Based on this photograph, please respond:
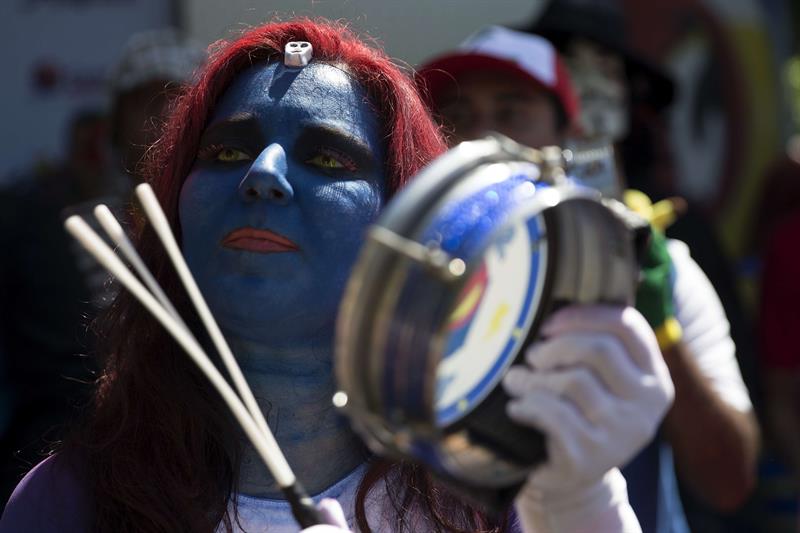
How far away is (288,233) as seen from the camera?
5.16 feet

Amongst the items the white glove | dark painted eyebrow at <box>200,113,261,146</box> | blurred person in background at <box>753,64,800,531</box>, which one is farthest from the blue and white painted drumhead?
blurred person in background at <box>753,64,800,531</box>

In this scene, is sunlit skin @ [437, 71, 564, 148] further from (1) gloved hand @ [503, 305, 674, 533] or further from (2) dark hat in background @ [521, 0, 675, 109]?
(1) gloved hand @ [503, 305, 674, 533]

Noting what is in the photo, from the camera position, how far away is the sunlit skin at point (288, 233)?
1573 millimetres

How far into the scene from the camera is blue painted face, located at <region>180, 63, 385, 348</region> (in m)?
1.57

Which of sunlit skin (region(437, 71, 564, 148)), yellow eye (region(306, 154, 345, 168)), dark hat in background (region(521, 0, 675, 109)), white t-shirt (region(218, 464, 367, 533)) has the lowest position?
dark hat in background (region(521, 0, 675, 109))

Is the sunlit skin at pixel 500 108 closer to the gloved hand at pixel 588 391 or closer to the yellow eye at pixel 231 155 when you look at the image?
the yellow eye at pixel 231 155

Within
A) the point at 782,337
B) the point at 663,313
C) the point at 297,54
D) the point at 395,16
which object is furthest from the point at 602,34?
the point at 297,54

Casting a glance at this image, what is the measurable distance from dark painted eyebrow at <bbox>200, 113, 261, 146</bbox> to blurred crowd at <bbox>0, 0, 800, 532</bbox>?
0.40m

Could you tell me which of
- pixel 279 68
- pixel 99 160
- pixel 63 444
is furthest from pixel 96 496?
pixel 99 160

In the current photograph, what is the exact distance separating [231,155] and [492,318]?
1.75 ft

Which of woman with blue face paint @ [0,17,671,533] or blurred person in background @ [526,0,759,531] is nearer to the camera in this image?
woman with blue face paint @ [0,17,671,533]

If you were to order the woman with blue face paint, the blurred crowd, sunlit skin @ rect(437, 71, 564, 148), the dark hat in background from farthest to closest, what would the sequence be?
the dark hat in background → sunlit skin @ rect(437, 71, 564, 148) → the blurred crowd → the woman with blue face paint

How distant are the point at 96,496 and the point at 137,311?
0.30 m

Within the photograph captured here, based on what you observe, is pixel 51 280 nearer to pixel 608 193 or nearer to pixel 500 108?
pixel 500 108
